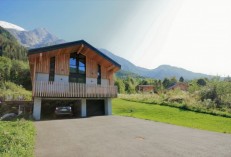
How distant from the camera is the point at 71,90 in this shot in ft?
70.6

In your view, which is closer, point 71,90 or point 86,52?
point 71,90

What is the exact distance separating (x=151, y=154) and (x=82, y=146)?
9.28 ft

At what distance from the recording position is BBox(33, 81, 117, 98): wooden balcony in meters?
20.0

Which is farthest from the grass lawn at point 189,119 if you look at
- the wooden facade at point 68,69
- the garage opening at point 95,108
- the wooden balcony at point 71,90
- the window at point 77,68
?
the window at point 77,68

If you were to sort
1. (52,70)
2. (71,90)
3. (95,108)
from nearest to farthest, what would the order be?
(71,90) < (52,70) < (95,108)

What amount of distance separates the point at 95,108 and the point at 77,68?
5.07 m

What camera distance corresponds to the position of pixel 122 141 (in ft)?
32.5

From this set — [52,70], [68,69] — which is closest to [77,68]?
[68,69]

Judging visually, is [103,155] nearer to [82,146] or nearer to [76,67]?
[82,146]

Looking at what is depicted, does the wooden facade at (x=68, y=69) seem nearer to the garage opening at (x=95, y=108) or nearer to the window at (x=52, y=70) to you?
the window at (x=52, y=70)

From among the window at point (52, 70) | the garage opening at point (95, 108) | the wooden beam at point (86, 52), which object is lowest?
the garage opening at point (95, 108)

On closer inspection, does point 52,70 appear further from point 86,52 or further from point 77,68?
point 86,52

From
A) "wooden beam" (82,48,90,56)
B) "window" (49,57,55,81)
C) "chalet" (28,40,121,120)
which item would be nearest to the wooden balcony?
"chalet" (28,40,121,120)

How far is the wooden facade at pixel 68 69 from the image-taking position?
20344 mm
